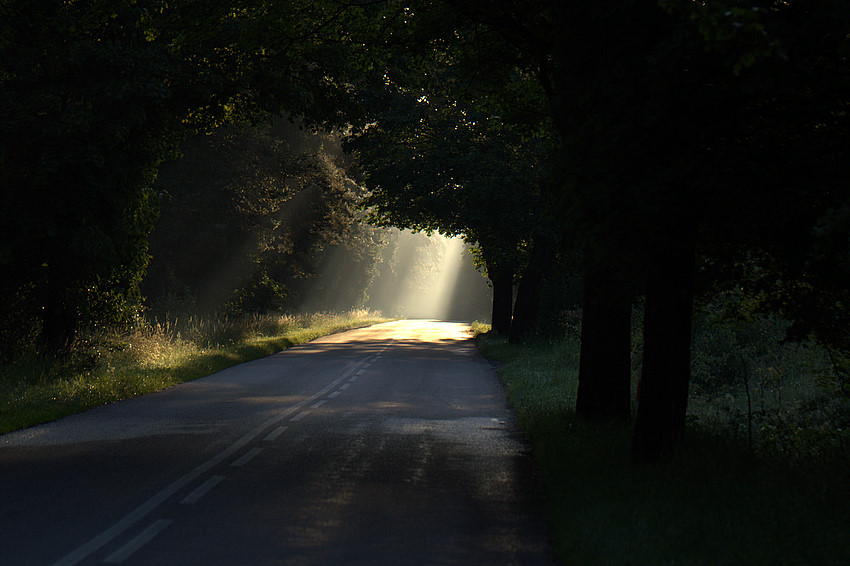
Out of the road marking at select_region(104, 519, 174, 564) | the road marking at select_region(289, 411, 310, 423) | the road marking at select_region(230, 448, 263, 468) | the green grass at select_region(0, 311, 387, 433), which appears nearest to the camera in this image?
the road marking at select_region(104, 519, 174, 564)

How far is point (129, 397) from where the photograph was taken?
15.7 metres

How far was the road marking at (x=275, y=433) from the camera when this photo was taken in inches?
436

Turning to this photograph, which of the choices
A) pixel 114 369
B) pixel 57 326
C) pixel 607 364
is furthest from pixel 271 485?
pixel 57 326

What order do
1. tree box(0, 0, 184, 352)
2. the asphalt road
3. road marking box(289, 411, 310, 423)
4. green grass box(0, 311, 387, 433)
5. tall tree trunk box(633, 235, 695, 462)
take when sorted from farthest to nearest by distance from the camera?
tree box(0, 0, 184, 352) → green grass box(0, 311, 387, 433) → road marking box(289, 411, 310, 423) → tall tree trunk box(633, 235, 695, 462) → the asphalt road

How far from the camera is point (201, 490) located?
787cm

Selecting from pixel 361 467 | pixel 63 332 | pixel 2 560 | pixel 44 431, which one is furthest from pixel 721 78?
pixel 63 332

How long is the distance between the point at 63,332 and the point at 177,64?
21.1 ft

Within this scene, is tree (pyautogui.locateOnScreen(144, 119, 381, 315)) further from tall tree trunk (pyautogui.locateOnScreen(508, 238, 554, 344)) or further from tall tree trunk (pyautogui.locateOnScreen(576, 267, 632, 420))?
tall tree trunk (pyautogui.locateOnScreen(576, 267, 632, 420))

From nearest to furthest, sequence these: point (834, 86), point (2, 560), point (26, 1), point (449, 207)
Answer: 1. point (2, 560)
2. point (834, 86)
3. point (26, 1)
4. point (449, 207)

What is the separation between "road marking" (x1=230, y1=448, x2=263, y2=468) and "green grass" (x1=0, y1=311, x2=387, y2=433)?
3.77 m

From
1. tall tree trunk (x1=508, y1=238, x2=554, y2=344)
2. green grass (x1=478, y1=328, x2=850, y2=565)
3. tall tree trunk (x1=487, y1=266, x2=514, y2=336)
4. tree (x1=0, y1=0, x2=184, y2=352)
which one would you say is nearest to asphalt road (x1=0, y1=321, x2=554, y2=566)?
green grass (x1=478, y1=328, x2=850, y2=565)

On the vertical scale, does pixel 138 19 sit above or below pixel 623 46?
above

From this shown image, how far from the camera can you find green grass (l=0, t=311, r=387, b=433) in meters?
13.4

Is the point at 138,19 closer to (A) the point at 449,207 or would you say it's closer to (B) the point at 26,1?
(B) the point at 26,1
